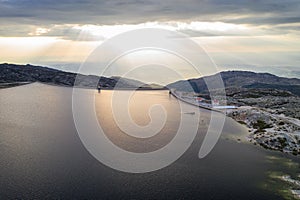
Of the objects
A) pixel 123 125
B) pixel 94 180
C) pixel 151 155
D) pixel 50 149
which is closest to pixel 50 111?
pixel 123 125

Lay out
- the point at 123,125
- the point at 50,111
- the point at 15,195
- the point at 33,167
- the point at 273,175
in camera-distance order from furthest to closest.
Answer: the point at 50,111 → the point at 123,125 → the point at 273,175 → the point at 33,167 → the point at 15,195

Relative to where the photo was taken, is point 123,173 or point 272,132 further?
point 272,132

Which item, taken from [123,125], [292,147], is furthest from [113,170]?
[292,147]

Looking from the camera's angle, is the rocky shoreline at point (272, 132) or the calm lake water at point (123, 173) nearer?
the calm lake water at point (123, 173)

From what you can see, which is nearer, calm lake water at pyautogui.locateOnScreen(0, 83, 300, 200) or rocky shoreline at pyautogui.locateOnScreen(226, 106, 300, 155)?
calm lake water at pyautogui.locateOnScreen(0, 83, 300, 200)

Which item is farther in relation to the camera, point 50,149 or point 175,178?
point 50,149

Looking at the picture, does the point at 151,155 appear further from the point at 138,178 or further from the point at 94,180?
the point at 94,180

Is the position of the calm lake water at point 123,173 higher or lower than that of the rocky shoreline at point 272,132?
lower

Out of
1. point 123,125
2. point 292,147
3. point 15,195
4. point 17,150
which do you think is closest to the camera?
point 15,195

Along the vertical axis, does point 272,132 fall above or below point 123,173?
above

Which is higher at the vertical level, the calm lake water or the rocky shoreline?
the rocky shoreline
